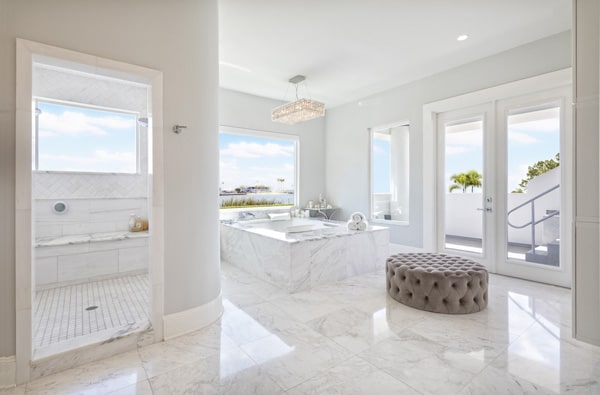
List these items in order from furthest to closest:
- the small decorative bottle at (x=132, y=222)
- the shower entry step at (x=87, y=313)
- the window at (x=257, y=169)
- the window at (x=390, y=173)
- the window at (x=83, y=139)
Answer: the window at (x=257, y=169)
the window at (x=390, y=173)
the small decorative bottle at (x=132, y=222)
the window at (x=83, y=139)
the shower entry step at (x=87, y=313)

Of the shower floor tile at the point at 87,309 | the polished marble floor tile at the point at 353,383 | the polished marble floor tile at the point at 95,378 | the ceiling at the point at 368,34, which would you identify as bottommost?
the polished marble floor tile at the point at 95,378

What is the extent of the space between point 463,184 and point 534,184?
0.84 meters

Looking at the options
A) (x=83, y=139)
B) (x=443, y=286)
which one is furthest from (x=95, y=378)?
(x=83, y=139)

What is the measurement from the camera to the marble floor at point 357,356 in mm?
1763

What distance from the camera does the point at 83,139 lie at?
4.12m

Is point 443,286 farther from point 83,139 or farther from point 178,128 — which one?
point 83,139

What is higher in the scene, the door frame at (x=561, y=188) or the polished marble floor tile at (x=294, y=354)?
the door frame at (x=561, y=188)

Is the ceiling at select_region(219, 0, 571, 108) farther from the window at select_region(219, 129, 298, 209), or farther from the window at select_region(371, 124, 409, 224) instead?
the window at select_region(219, 129, 298, 209)

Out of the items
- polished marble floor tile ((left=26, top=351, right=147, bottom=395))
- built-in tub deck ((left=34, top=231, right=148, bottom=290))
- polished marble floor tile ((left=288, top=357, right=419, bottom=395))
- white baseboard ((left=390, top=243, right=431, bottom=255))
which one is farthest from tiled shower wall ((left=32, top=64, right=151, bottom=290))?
white baseboard ((left=390, top=243, right=431, bottom=255))

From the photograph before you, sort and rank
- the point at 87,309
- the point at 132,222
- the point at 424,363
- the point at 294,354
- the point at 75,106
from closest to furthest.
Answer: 1. the point at 424,363
2. the point at 294,354
3. the point at 87,309
4. the point at 75,106
5. the point at 132,222

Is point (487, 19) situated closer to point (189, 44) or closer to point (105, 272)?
point (189, 44)

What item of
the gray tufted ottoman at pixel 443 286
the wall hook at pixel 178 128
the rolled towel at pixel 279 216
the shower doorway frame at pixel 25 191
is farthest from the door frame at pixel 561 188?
the shower doorway frame at pixel 25 191

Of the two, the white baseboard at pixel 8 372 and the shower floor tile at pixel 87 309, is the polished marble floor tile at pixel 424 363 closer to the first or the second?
the shower floor tile at pixel 87 309

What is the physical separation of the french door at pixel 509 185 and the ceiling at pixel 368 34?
833 millimetres
